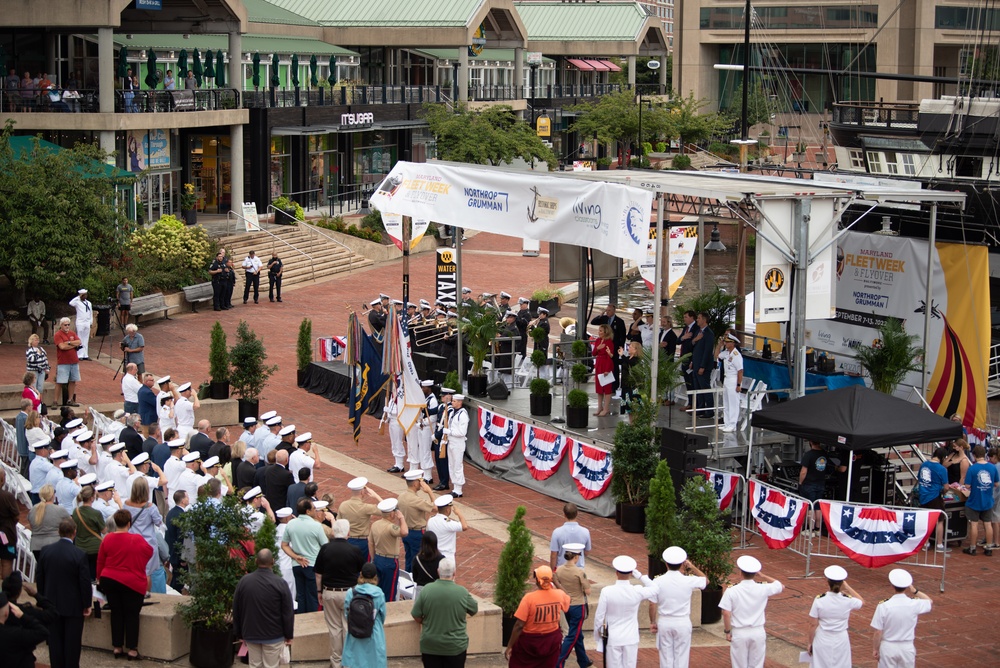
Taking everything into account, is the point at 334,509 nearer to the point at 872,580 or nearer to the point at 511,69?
the point at 872,580

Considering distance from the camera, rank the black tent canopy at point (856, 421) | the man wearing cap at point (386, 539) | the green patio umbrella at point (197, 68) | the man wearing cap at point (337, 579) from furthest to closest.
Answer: the green patio umbrella at point (197, 68) < the black tent canopy at point (856, 421) < the man wearing cap at point (386, 539) < the man wearing cap at point (337, 579)

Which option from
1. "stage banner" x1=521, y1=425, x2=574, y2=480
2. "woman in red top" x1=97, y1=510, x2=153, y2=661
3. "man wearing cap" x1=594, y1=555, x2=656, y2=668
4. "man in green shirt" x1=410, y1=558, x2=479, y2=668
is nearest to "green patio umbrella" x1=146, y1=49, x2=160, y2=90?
"stage banner" x1=521, y1=425, x2=574, y2=480

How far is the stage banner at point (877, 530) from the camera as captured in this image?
15.9 m

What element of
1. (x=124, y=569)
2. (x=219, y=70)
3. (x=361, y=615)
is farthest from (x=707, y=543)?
(x=219, y=70)

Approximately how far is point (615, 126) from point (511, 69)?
10026 millimetres

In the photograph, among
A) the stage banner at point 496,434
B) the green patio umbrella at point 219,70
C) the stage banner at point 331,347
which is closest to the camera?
the stage banner at point 496,434

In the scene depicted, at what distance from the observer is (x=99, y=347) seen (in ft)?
95.2

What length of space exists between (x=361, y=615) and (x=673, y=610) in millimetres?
2877

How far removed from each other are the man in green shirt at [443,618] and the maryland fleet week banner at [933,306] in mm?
12561

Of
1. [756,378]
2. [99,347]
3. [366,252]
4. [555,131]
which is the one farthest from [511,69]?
[756,378]

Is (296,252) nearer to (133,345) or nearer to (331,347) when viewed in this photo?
(331,347)

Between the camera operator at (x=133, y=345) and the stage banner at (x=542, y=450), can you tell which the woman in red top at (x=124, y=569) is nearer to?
the stage banner at (x=542, y=450)

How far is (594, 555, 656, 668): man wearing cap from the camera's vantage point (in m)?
11.5

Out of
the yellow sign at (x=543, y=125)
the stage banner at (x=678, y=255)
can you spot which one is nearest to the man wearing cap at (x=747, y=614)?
the stage banner at (x=678, y=255)
